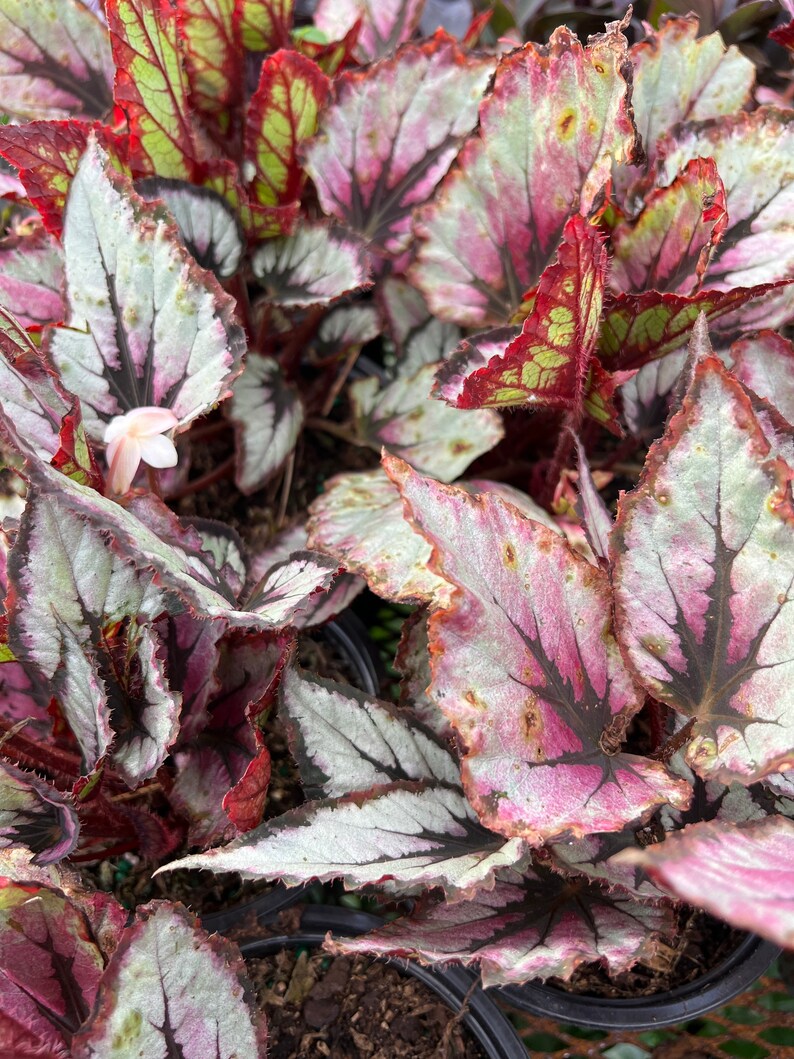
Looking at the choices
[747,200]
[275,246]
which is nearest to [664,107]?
[747,200]

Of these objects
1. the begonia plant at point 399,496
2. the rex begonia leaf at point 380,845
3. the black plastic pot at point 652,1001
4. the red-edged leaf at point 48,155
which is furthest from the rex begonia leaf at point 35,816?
the red-edged leaf at point 48,155

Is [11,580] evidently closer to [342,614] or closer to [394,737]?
[394,737]

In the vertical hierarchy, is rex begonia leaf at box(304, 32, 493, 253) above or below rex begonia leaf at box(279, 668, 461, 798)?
above

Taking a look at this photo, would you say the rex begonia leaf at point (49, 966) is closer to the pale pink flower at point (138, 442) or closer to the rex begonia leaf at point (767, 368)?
the pale pink flower at point (138, 442)

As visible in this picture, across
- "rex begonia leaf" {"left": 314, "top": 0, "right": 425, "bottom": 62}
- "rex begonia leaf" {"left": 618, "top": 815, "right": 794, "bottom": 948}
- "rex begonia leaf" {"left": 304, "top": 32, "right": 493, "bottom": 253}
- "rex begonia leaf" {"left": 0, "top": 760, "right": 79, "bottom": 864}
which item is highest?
"rex begonia leaf" {"left": 314, "top": 0, "right": 425, "bottom": 62}

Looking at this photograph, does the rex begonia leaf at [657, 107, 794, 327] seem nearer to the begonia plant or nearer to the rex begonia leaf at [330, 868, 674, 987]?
the begonia plant

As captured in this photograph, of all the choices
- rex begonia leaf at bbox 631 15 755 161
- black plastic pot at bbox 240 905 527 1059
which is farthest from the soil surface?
rex begonia leaf at bbox 631 15 755 161
